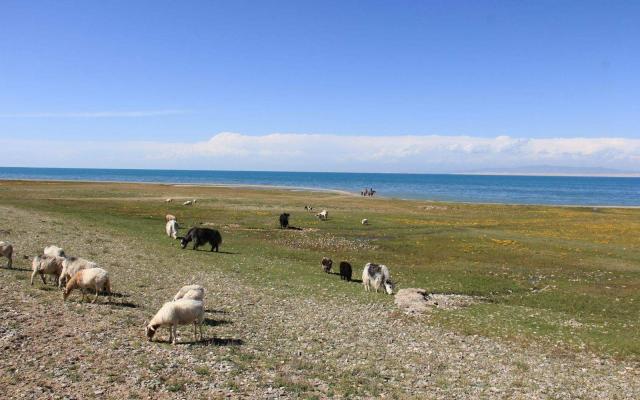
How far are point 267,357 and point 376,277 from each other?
1307 centimetres

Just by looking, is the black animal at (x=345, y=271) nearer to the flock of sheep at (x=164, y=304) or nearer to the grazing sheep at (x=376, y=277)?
the flock of sheep at (x=164, y=304)

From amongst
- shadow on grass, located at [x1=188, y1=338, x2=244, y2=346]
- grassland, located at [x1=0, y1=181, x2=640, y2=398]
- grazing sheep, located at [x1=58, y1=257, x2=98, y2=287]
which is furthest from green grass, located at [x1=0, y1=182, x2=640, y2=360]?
shadow on grass, located at [x1=188, y1=338, x2=244, y2=346]

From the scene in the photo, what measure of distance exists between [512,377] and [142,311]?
566 inches

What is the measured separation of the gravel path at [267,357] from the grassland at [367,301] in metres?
0.10

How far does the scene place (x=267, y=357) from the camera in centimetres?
1586

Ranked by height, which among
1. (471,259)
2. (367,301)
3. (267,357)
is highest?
(267,357)

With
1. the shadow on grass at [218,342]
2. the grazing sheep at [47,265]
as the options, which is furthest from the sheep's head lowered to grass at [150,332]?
the grazing sheep at [47,265]

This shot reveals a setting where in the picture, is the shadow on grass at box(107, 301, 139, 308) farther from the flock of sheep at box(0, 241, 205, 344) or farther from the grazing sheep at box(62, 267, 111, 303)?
the grazing sheep at box(62, 267, 111, 303)

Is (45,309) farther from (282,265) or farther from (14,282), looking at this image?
(282,265)

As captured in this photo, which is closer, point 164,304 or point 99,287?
point 164,304

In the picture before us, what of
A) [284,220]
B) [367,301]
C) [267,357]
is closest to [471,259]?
[367,301]

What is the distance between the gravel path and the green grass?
9.20ft

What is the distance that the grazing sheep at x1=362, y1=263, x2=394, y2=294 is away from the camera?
27.7 metres

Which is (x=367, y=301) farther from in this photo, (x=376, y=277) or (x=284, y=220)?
(x=284, y=220)
